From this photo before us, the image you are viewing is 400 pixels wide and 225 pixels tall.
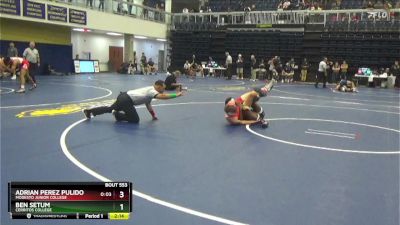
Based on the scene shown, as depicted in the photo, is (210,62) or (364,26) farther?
(210,62)

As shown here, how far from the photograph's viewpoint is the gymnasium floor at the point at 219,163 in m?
3.96

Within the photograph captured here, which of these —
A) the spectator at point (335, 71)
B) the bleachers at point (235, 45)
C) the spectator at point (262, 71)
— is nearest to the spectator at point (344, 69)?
the spectator at point (335, 71)

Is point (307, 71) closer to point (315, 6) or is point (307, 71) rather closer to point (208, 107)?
point (315, 6)

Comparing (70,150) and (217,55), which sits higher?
(217,55)

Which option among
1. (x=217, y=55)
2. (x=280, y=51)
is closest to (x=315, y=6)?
(x=280, y=51)

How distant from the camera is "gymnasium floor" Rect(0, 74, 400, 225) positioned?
156 inches

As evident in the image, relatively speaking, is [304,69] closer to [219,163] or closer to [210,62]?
[210,62]

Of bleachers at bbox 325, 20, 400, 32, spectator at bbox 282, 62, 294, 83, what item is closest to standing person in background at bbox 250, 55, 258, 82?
spectator at bbox 282, 62, 294, 83

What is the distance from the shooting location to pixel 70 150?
599cm

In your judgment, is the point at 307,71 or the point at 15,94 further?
the point at 307,71

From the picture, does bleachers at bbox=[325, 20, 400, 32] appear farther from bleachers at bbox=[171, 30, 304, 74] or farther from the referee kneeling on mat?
the referee kneeling on mat

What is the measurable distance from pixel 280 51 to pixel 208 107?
1887cm

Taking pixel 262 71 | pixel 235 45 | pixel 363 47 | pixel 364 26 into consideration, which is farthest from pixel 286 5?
pixel 363 47

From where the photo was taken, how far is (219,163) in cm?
562
